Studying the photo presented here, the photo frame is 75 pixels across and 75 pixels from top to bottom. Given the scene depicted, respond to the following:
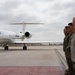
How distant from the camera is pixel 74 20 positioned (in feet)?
13.1

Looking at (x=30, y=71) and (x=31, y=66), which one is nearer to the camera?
(x=30, y=71)

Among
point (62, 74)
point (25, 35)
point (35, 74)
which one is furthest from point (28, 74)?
point (25, 35)

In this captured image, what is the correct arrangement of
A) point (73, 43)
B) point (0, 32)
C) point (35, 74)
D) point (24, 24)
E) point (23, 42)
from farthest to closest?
1. point (24, 24)
2. point (23, 42)
3. point (0, 32)
4. point (35, 74)
5. point (73, 43)

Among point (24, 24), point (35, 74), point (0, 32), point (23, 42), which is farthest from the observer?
point (24, 24)

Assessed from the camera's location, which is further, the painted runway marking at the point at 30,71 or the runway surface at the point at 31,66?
the runway surface at the point at 31,66

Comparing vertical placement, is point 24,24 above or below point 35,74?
above

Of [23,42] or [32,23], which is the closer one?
[23,42]

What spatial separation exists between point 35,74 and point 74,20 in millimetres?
5180

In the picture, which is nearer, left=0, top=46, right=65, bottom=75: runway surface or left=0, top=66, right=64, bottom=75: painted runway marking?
left=0, top=66, right=64, bottom=75: painted runway marking

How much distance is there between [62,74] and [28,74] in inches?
49.6

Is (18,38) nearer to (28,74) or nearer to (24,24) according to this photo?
(24,24)

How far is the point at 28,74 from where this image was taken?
8891 millimetres

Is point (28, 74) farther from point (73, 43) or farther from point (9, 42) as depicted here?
point (9, 42)

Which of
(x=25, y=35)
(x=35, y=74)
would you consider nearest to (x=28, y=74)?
(x=35, y=74)
